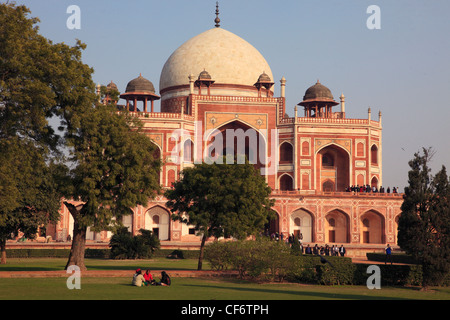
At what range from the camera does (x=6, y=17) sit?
21.2 metres

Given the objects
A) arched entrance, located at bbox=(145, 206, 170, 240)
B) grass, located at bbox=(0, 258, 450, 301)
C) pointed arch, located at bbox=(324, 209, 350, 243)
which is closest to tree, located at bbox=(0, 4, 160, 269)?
grass, located at bbox=(0, 258, 450, 301)

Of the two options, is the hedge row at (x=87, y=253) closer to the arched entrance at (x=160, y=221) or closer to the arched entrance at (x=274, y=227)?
the arched entrance at (x=160, y=221)

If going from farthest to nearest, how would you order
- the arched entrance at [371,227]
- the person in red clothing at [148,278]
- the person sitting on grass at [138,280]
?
1. the arched entrance at [371,227]
2. the person in red clothing at [148,278]
3. the person sitting on grass at [138,280]

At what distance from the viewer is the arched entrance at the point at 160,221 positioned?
158 ft

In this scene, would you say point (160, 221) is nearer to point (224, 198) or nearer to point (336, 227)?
point (336, 227)

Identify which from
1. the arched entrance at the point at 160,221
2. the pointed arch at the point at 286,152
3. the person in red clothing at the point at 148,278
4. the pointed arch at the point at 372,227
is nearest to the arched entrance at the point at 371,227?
the pointed arch at the point at 372,227

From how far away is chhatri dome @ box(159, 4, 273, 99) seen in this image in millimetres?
58281

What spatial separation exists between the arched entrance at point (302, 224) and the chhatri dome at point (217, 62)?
14325 millimetres

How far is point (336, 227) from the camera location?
1938 inches

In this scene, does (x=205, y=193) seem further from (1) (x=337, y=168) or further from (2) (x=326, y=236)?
(1) (x=337, y=168)

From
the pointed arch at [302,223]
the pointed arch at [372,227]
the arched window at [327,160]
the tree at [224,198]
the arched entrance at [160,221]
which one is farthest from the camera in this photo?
the arched window at [327,160]

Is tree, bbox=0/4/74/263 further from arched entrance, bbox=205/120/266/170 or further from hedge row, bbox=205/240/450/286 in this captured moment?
arched entrance, bbox=205/120/266/170

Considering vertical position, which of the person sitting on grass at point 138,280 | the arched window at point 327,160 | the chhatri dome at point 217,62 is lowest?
the person sitting on grass at point 138,280
